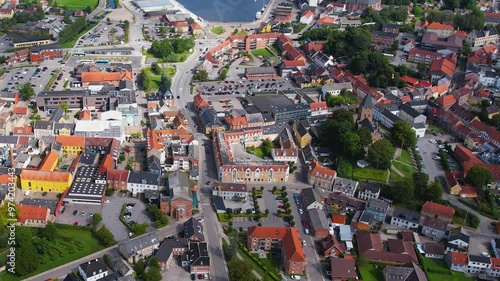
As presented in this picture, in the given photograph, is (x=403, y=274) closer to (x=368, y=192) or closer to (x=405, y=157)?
(x=368, y=192)

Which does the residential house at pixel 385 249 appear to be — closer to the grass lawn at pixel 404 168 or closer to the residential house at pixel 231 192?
the residential house at pixel 231 192

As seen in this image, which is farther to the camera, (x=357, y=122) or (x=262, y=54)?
(x=262, y=54)

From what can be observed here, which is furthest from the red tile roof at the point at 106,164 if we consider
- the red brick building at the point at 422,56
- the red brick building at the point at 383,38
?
the red brick building at the point at 383,38

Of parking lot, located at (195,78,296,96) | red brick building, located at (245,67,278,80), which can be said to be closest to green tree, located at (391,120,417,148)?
parking lot, located at (195,78,296,96)

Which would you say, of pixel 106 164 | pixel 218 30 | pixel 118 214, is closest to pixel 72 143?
pixel 106 164

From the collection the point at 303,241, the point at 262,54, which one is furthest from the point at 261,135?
the point at 262,54

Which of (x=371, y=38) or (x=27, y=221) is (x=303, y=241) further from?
(x=371, y=38)
